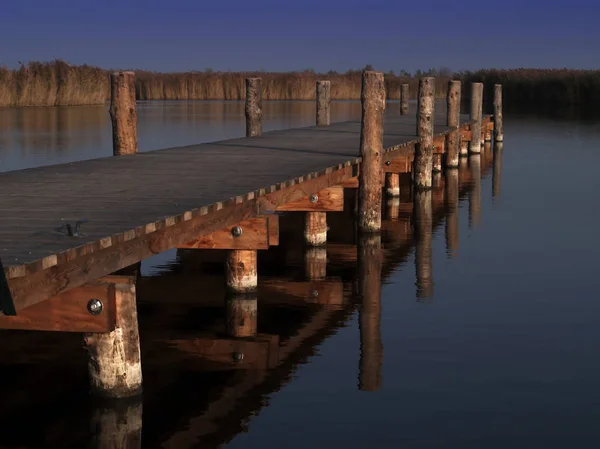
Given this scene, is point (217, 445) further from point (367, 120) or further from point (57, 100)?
point (57, 100)

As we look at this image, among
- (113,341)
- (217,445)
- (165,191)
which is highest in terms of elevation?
(165,191)

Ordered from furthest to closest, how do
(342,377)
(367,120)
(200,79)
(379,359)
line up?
(200,79) → (367,120) → (379,359) → (342,377)

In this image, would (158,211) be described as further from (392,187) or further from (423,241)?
(392,187)

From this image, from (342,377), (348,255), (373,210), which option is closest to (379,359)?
(342,377)

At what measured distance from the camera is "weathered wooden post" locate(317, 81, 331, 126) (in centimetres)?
2327

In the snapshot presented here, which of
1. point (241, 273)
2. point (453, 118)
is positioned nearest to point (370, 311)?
point (241, 273)

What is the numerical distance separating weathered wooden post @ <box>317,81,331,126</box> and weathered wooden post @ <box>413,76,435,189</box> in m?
3.21

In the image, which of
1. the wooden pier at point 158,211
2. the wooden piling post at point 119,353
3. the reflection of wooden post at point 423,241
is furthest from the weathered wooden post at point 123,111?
the wooden piling post at point 119,353

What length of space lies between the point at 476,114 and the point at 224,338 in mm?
20123

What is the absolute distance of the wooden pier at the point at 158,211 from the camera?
7.45 m

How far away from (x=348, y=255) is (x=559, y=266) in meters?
2.62

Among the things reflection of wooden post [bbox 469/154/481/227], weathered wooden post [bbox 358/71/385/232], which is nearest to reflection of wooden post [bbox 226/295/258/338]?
weathered wooden post [bbox 358/71/385/232]

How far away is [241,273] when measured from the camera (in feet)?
37.6

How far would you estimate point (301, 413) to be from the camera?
798 cm
